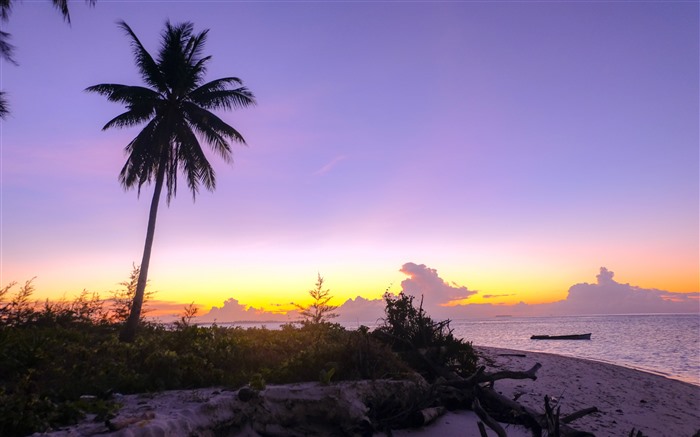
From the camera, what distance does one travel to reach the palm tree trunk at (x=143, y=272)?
16.1 m

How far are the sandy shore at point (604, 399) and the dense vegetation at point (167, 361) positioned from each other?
196cm

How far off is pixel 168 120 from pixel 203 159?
7.68 ft

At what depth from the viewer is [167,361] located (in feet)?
30.7

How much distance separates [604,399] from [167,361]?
49.3 ft

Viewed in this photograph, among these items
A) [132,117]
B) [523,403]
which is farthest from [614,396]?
[132,117]

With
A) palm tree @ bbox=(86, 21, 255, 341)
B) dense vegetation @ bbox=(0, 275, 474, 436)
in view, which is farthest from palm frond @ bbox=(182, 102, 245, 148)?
dense vegetation @ bbox=(0, 275, 474, 436)

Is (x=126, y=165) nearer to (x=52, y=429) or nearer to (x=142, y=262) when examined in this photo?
(x=142, y=262)

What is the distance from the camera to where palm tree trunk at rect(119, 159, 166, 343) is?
1612 cm

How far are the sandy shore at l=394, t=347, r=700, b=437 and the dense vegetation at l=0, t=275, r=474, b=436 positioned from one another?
1.96 metres

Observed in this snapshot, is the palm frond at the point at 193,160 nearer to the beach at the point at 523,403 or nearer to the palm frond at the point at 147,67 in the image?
the palm frond at the point at 147,67

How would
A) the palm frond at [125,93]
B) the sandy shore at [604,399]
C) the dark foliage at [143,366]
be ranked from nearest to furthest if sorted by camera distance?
the dark foliage at [143,366] → the sandy shore at [604,399] → the palm frond at [125,93]

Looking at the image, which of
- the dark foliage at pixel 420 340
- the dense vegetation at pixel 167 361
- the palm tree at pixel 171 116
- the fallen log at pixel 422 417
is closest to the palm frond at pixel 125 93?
the palm tree at pixel 171 116

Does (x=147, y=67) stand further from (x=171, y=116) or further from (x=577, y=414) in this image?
(x=577, y=414)

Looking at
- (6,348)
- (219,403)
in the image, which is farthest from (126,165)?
(219,403)
